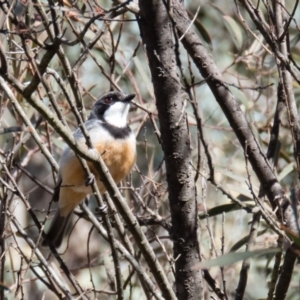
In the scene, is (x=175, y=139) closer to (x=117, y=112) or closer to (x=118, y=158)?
(x=118, y=158)

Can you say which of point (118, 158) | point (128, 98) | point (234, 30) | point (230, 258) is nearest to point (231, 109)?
point (118, 158)

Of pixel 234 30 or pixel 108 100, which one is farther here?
pixel 234 30

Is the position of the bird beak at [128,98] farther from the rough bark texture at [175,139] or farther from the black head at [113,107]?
the rough bark texture at [175,139]

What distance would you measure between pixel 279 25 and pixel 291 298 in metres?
3.21

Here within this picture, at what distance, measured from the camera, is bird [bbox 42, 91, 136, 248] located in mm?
4418

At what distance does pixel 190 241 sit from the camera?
11.4 ft

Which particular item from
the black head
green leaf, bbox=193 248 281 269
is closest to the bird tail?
the black head

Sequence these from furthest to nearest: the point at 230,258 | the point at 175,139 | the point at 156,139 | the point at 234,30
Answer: the point at 156,139 < the point at 234,30 < the point at 175,139 < the point at 230,258

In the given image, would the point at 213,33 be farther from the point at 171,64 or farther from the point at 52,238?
the point at 171,64

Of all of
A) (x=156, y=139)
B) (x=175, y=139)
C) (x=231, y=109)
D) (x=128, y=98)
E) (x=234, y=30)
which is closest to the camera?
(x=175, y=139)

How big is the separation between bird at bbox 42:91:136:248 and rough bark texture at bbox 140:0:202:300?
2.53 ft

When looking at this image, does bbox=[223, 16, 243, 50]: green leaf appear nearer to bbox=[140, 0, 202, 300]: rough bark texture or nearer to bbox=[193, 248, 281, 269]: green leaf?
bbox=[140, 0, 202, 300]: rough bark texture

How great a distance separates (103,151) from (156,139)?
91.9 inches

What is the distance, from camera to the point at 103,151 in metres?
4.41
